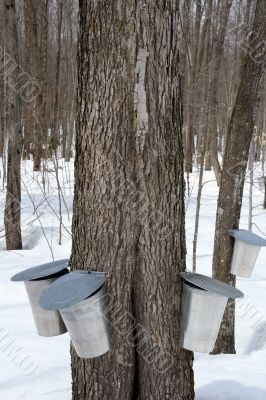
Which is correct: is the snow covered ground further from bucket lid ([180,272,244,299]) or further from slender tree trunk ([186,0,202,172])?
slender tree trunk ([186,0,202,172])

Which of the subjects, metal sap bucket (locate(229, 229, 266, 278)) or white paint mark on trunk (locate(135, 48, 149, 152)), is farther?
metal sap bucket (locate(229, 229, 266, 278))

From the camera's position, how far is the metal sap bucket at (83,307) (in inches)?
48.1

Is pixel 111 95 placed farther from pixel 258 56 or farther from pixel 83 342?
pixel 258 56

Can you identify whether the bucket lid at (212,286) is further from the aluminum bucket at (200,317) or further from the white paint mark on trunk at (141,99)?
the white paint mark on trunk at (141,99)

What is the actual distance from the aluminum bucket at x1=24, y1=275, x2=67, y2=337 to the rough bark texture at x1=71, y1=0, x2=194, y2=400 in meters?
0.15

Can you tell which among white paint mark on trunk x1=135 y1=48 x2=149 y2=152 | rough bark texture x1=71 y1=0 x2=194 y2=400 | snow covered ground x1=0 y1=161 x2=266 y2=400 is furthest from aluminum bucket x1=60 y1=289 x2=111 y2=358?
snow covered ground x1=0 y1=161 x2=266 y2=400

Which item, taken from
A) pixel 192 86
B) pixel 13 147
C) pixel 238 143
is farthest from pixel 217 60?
pixel 238 143

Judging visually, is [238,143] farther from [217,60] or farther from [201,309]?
[217,60]

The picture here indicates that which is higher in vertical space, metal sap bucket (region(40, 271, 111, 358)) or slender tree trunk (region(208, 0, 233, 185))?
slender tree trunk (region(208, 0, 233, 185))

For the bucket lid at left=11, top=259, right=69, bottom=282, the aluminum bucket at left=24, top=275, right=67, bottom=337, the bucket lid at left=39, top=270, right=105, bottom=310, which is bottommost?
the aluminum bucket at left=24, top=275, right=67, bottom=337

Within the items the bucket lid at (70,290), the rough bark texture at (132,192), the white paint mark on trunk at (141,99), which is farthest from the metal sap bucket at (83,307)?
the white paint mark on trunk at (141,99)

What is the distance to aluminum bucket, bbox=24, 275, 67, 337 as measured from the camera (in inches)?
59.2

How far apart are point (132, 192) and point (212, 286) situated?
1.37ft

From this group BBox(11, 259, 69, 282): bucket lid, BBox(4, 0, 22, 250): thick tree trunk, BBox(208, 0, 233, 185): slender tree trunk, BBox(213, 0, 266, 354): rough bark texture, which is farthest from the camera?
BBox(208, 0, 233, 185): slender tree trunk
